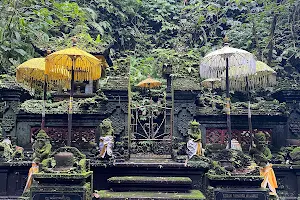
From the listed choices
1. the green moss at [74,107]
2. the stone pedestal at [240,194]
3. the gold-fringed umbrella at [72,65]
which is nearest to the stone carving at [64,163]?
the gold-fringed umbrella at [72,65]

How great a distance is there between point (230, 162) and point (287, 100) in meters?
3.14

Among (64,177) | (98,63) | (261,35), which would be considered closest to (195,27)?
(261,35)

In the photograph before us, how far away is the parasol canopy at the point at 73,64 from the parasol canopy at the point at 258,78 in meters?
3.56

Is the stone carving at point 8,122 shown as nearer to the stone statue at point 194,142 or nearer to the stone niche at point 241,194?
the stone statue at point 194,142

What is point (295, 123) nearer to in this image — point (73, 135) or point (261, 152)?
point (261, 152)

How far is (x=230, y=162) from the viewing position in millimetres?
6812

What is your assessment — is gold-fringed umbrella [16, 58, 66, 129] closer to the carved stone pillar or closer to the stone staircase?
the carved stone pillar

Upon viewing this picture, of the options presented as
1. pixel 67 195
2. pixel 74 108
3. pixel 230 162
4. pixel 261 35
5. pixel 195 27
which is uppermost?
pixel 195 27

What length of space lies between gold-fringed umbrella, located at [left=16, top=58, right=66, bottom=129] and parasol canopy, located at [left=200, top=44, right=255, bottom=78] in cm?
419

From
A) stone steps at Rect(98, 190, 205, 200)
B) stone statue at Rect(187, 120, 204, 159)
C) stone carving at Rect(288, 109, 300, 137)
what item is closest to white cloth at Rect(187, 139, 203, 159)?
stone statue at Rect(187, 120, 204, 159)

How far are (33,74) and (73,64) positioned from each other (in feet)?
5.40

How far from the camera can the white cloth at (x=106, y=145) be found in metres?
7.40

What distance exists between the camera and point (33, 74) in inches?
339

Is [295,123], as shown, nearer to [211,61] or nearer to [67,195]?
[211,61]
